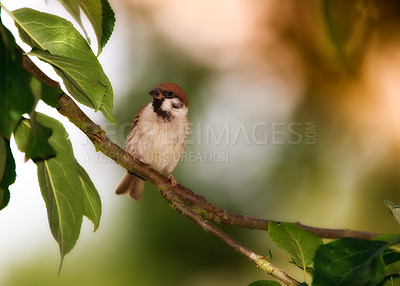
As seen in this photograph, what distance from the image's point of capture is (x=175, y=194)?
139 centimetres

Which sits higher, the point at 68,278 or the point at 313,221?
the point at 313,221

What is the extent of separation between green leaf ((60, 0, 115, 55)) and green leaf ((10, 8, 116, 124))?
5 cm

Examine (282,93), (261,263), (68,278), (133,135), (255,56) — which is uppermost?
(255,56)

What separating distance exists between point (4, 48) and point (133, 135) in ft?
8.21

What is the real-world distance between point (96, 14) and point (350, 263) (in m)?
0.58

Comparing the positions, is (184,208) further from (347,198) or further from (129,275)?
(347,198)

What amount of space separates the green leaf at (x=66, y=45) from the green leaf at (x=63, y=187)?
8cm

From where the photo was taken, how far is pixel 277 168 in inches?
122

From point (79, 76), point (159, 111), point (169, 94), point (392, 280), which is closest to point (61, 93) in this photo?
point (79, 76)

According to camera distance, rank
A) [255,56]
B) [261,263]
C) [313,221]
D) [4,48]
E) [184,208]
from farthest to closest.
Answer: [255,56]
[313,221]
[184,208]
[261,263]
[4,48]

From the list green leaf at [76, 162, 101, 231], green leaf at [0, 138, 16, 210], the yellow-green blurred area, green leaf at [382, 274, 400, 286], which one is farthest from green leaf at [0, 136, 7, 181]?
the yellow-green blurred area

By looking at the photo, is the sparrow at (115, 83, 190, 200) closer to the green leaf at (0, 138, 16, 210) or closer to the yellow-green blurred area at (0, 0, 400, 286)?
the yellow-green blurred area at (0, 0, 400, 286)

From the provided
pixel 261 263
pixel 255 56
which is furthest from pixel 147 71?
pixel 261 263

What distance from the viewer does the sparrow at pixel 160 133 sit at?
307cm
